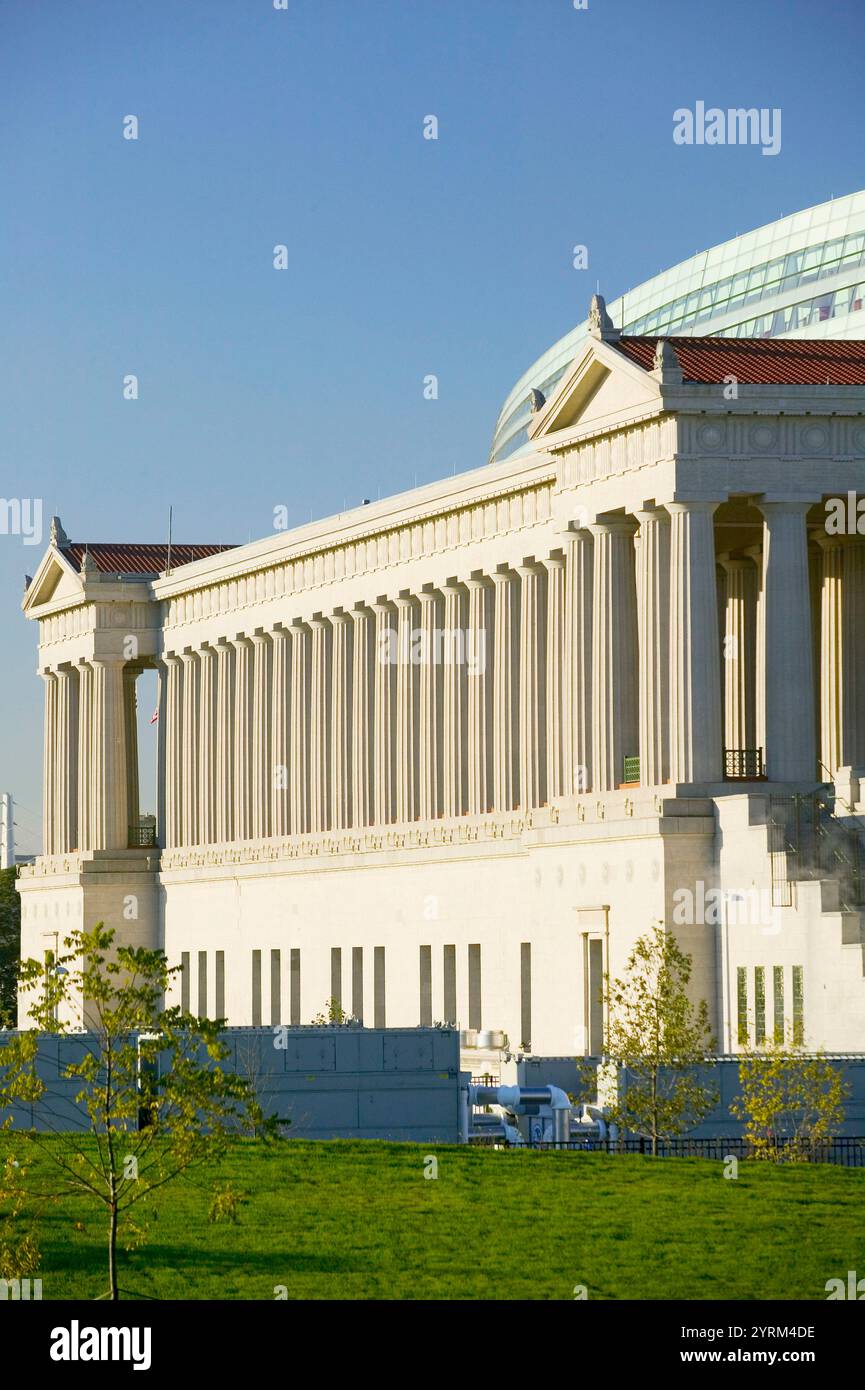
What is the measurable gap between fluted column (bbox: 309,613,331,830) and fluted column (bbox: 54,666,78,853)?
2793cm

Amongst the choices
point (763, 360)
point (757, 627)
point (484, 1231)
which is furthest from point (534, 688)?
point (484, 1231)

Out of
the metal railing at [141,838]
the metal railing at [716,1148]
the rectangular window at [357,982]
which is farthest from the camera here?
the metal railing at [141,838]

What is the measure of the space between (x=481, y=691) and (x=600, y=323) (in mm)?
24816

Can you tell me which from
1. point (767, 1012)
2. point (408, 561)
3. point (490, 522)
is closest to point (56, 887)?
point (408, 561)

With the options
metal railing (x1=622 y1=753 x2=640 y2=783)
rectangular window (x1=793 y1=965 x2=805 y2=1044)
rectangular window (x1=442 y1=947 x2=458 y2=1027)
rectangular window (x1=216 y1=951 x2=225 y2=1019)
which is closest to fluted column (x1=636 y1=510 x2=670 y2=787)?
metal railing (x1=622 y1=753 x2=640 y2=783)

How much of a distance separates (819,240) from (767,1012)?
70245mm

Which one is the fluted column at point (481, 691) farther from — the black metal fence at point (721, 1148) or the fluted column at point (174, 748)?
the black metal fence at point (721, 1148)

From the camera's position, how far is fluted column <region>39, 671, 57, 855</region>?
163m

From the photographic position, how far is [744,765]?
98688 millimetres

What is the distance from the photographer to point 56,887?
157 metres

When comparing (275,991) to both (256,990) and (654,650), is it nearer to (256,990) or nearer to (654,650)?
(256,990)

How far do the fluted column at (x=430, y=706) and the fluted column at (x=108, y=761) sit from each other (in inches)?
1422

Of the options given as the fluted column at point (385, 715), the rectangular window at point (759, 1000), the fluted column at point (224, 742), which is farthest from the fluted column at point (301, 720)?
the rectangular window at point (759, 1000)

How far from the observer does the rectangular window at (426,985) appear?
117 metres
